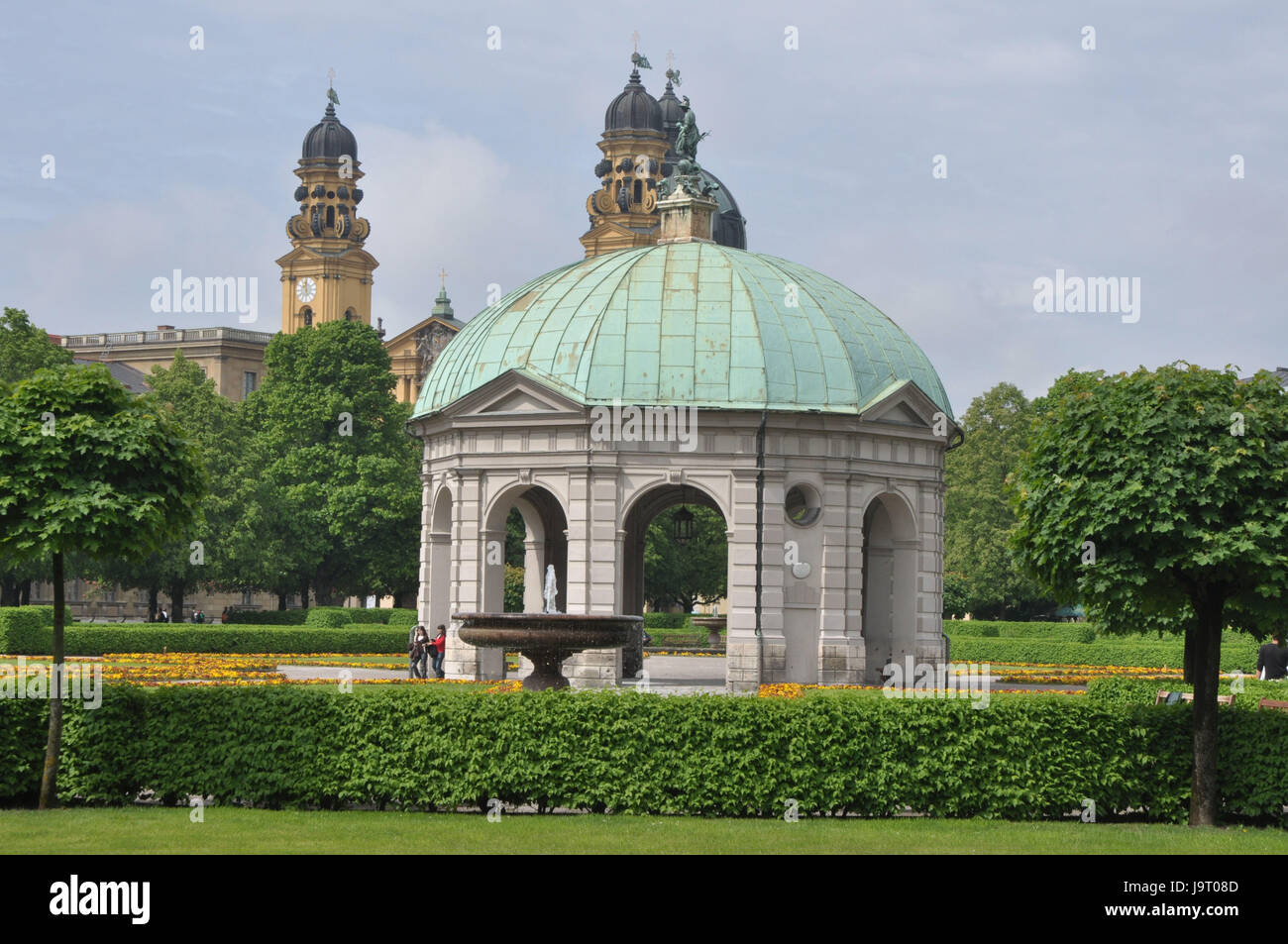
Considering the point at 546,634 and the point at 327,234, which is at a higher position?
the point at 327,234

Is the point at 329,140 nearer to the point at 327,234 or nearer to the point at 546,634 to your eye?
the point at 327,234

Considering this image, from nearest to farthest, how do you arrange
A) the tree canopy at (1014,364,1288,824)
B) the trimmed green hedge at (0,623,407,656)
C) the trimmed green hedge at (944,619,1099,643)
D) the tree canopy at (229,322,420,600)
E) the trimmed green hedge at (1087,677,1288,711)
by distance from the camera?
the tree canopy at (1014,364,1288,824), the trimmed green hedge at (1087,677,1288,711), the trimmed green hedge at (0,623,407,656), the trimmed green hedge at (944,619,1099,643), the tree canopy at (229,322,420,600)

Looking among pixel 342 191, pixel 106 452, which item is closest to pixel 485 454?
pixel 106 452

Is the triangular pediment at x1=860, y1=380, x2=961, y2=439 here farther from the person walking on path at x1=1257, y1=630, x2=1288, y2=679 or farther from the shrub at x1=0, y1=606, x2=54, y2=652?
the shrub at x1=0, y1=606, x2=54, y2=652

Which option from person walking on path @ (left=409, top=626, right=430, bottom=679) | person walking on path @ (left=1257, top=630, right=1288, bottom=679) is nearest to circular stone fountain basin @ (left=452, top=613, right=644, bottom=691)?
person walking on path @ (left=409, top=626, right=430, bottom=679)

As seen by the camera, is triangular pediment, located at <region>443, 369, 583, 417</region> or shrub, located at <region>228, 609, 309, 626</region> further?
shrub, located at <region>228, 609, 309, 626</region>

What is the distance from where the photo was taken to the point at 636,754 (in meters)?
20.5

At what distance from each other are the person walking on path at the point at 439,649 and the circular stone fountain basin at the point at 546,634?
566 inches

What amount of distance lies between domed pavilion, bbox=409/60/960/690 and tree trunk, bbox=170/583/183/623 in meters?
31.3

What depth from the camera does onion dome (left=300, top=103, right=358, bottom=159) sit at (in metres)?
130

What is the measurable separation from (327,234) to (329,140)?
7.39 meters

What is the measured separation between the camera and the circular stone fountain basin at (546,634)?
86.2 ft

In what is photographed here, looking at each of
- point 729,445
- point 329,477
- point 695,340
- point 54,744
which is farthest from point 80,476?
point 329,477

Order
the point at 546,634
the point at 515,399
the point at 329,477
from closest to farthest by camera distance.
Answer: the point at 546,634 → the point at 515,399 → the point at 329,477
